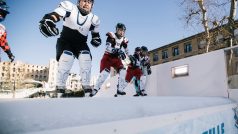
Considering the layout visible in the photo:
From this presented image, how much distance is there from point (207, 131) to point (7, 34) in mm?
1889

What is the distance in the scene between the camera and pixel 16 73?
6.19ft

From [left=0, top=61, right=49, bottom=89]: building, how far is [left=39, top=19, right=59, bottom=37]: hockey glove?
0.32 m

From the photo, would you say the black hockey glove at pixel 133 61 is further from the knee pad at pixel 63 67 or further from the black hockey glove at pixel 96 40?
the knee pad at pixel 63 67

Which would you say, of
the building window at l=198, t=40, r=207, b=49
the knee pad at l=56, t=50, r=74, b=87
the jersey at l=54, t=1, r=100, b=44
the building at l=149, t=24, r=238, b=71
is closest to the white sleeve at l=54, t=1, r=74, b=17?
the jersey at l=54, t=1, r=100, b=44

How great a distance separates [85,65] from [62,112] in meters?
1.74

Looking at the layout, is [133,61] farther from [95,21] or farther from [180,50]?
[180,50]

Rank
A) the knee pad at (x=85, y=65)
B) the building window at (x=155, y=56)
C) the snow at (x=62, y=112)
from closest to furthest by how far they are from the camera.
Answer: the snow at (x=62, y=112)
the knee pad at (x=85, y=65)
the building window at (x=155, y=56)

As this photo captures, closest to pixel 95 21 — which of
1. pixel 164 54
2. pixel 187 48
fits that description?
pixel 187 48

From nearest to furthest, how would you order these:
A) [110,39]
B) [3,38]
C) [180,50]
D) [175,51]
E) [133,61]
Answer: [3,38] → [110,39] → [133,61] → [180,50] → [175,51]

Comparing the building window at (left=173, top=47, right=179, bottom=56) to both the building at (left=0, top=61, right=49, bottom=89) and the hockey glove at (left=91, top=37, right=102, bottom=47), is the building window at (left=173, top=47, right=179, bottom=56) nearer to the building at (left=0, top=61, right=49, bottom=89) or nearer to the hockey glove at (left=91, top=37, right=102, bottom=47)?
the hockey glove at (left=91, top=37, right=102, bottom=47)

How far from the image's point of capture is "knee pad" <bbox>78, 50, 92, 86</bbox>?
8.51 ft

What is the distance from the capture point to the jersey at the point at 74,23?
7.77 feet

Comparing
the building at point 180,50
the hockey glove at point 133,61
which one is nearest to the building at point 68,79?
the hockey glove at point 133,61

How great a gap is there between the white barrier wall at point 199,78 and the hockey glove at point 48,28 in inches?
107
